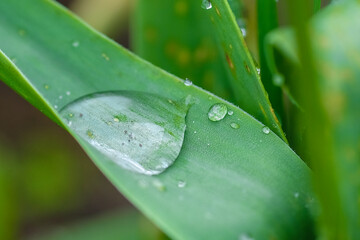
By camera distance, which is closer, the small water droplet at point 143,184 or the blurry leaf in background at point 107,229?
the small water droplet at point 143,184

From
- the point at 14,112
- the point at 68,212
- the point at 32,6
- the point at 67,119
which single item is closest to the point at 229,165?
the point at 67,119

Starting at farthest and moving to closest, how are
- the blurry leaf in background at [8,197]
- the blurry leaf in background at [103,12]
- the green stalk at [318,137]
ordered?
the blurry leaf in background at [103,12] → the blurry leaf in background at [8,197] → the green stalk at [318,137]

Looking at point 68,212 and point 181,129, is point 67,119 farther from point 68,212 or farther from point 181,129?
point 68,212

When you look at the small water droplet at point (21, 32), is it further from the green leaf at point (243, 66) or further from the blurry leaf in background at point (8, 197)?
the blurry leaf in background at point (8, 197)

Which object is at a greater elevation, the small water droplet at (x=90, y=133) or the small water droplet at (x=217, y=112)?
the small water droplet at (x=90, y=133)

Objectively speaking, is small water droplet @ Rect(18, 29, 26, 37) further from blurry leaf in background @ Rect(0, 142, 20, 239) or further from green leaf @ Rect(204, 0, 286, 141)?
blurry leaf in background @ Rect(0, 142, 20, 239)

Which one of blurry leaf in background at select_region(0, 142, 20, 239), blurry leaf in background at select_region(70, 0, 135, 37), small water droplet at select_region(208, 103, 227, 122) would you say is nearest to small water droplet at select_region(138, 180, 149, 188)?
small water droplet at select_region(208, 103, 227, 122)

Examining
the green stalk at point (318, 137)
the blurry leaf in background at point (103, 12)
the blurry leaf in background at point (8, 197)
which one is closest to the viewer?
the green stalk at point (318, 137)

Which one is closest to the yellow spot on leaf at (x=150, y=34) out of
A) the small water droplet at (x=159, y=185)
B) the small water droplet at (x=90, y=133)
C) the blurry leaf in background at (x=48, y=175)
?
the small water droplet at (x=90, y=133)
